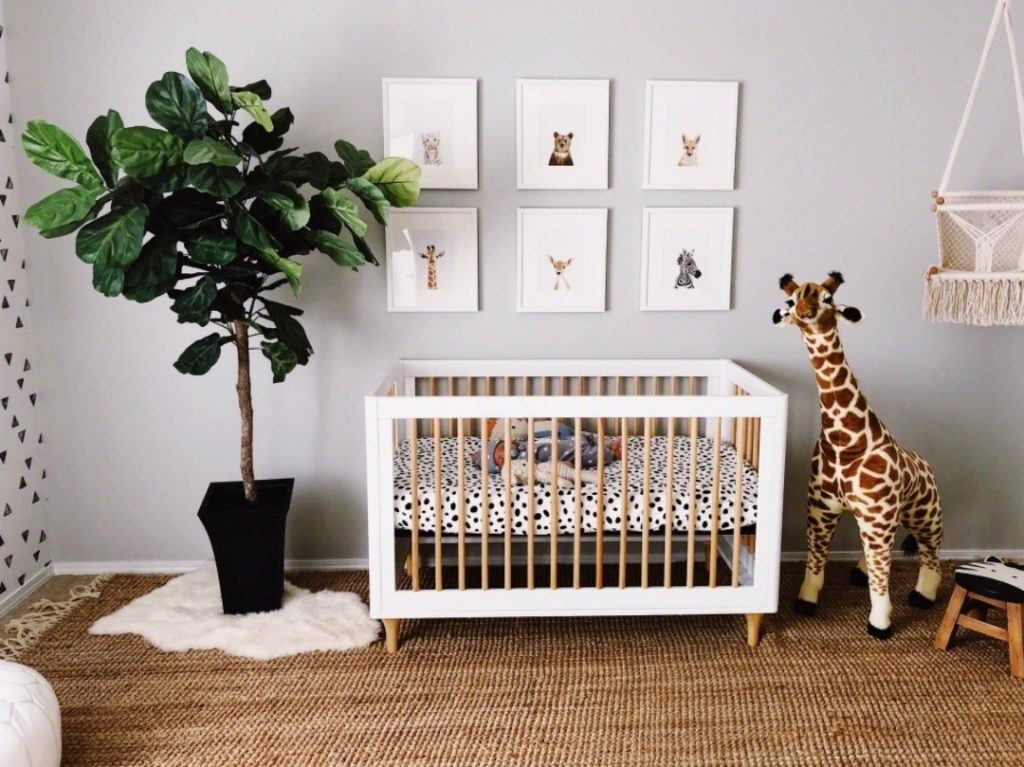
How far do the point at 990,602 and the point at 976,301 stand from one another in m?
0.93

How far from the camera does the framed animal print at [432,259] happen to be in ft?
8.93

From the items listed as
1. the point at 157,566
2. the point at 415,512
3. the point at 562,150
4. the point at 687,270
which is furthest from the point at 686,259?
the point at 157,566

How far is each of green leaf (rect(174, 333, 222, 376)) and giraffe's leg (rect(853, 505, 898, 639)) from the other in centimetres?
194

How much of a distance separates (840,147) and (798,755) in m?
1.96

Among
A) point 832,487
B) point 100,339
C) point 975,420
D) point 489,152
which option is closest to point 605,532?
point 832,487

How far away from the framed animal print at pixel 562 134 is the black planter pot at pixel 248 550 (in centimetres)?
138

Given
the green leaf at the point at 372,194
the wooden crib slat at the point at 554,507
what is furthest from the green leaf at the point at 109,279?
the wooden crib slat at the point at 554,507

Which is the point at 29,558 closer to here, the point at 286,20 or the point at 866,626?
the point at 286,20

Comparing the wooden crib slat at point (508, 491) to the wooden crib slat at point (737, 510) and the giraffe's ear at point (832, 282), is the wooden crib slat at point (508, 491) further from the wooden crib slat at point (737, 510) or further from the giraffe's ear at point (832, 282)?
the giraffe's ear at point (832, 282)

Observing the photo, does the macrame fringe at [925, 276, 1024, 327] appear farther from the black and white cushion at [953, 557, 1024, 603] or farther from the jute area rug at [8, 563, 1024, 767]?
the jute area rug at [8, 563, 1024, 767]

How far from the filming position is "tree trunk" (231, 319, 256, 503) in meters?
2.40

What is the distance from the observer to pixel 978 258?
251 centimetres

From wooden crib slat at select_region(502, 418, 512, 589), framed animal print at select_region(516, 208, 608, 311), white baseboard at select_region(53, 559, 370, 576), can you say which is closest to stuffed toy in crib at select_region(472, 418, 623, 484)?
wooden crib slat at select_region(502, 418, 512, 589)

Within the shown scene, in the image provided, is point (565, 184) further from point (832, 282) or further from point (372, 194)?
point (832, 282)
